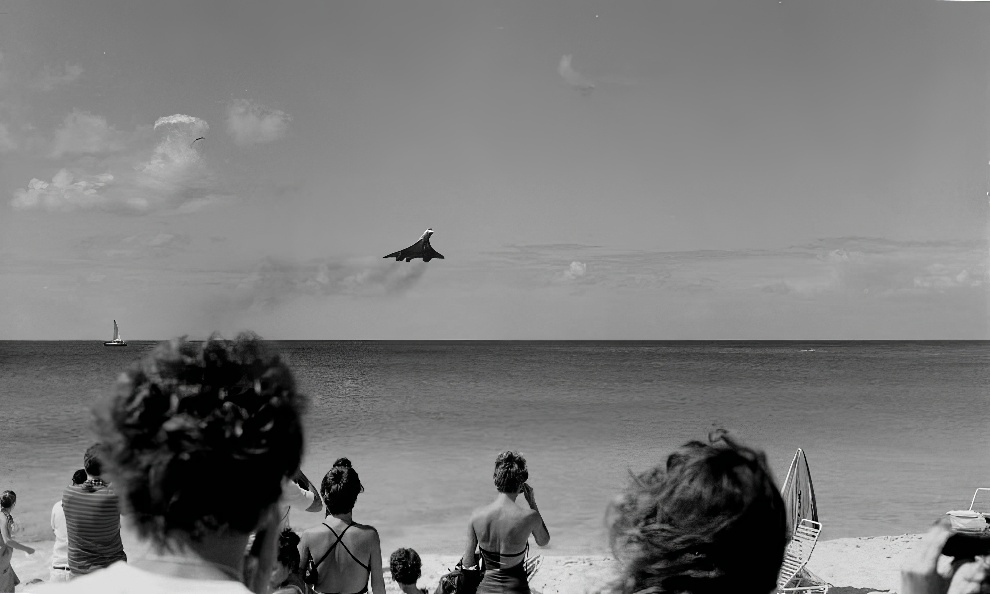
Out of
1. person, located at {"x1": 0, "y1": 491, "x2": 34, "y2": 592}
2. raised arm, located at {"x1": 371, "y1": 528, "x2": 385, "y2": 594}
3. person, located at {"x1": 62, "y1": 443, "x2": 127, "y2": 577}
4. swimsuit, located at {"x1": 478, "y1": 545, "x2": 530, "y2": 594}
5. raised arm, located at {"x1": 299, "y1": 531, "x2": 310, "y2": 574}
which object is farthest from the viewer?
person, located at {"x1": 0, "y1": 491, "x2": 34, "y2": 592}

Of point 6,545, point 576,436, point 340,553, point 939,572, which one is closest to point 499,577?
point 340,553

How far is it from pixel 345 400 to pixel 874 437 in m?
22.6

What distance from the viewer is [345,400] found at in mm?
35656

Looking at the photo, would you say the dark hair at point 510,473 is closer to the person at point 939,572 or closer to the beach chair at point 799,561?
the person at point 939,572

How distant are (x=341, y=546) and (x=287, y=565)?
497 mm

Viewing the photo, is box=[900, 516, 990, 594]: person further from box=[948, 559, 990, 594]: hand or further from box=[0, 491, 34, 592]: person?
box=[0, 491, 34, 592]: person

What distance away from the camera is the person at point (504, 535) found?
166 inches

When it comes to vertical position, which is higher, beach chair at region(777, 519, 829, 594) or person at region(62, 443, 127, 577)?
person at region(62, 443, 127, 577)

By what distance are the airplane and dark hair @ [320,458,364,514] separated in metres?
7.02

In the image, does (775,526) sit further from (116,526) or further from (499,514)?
(116,526)

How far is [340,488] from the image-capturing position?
3.54 m

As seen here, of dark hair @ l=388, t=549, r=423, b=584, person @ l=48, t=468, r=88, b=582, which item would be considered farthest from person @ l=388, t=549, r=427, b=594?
person @ l=48, t=468, r=88, b=582

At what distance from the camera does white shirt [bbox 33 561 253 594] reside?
1123mm

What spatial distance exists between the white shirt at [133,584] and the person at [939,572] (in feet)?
4.55
